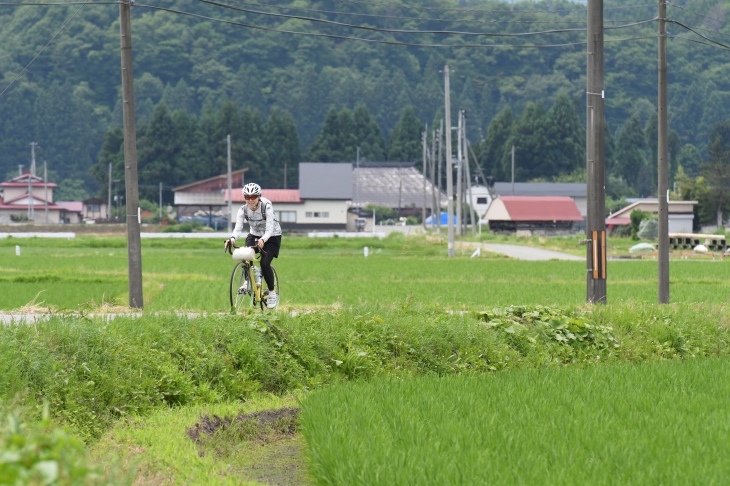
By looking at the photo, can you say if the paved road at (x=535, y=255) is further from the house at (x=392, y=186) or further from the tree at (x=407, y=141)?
the tree at (x=407, y=141)

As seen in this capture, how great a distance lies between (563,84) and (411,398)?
146 m

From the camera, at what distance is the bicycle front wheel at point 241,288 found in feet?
39.4

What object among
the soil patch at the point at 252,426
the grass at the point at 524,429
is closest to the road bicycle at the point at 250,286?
the grass at the point at 524,429

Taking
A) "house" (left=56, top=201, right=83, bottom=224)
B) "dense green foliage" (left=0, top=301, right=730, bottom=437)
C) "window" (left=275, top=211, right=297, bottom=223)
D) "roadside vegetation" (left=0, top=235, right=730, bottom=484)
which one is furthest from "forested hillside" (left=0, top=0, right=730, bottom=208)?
"roadside vegetation" (left=0, top=235, right=730, bottom=484)

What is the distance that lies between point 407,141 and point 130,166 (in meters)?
106

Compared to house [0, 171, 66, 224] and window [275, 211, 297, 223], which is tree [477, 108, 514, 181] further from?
house [0, 171, 66, 224]

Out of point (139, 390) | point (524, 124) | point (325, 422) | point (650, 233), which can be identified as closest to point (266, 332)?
point (139, 390)

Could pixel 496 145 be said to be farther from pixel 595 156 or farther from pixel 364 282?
pixel 595 156

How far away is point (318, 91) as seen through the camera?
149m

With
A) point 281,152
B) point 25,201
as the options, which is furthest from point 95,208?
point 281,152

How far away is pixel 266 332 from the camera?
907 cm

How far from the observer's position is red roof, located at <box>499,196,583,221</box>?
74.8 m

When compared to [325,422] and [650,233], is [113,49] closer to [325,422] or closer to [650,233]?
[650,233]

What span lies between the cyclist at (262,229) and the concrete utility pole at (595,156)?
463cm
